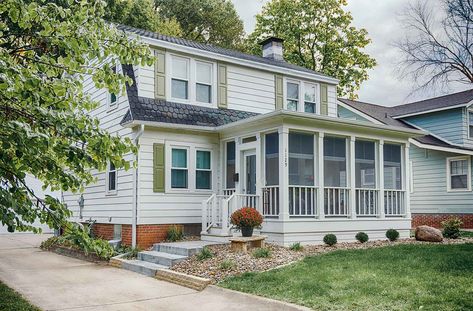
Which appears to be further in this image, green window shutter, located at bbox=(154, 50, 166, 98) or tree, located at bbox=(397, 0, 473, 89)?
tree, located at bbox=(397, 0, 473, 89)

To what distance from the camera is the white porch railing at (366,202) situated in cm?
1352

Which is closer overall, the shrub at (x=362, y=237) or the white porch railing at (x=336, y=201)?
the shrub at (x=362, y=237)

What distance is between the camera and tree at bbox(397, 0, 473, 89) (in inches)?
922

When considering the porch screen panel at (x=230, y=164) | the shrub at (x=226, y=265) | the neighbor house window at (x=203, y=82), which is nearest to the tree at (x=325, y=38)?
the neighbor house window at (x=203, y=82)

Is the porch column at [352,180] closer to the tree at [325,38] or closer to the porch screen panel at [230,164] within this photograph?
the porch screen panel at [230,164]

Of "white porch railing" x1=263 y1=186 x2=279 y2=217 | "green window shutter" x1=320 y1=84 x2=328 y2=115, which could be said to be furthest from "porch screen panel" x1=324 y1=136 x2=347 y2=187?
"green window shutter" x1=320 y1=84 x2=328 y2=115

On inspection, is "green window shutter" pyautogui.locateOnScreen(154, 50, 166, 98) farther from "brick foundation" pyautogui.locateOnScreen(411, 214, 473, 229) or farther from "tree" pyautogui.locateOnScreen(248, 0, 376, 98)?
"tree" pyautogui.locateOnScreen(248, 0, 376, 98)

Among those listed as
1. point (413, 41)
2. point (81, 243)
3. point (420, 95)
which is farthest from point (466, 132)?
point (81, 243)

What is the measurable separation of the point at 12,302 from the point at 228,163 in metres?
7.86

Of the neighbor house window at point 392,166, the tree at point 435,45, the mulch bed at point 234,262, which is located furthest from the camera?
the tree at point 435,45

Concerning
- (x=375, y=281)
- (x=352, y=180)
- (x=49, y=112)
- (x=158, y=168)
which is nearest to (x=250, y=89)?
(x=158, y=168)

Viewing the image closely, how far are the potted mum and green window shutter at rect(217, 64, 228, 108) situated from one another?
4714 mm

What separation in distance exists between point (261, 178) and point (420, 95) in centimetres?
1493

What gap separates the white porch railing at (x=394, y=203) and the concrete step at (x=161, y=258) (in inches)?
265
